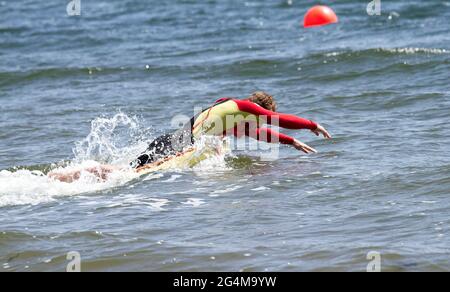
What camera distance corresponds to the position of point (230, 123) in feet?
35.1

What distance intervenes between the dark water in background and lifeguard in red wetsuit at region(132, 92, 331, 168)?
0.34 m

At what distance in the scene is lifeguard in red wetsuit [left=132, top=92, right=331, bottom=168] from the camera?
1052 centimetres

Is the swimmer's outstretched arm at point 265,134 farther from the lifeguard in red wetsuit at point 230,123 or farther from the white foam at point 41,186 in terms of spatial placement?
the white foam at point 41,186

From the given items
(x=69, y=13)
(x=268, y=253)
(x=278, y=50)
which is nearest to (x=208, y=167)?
(x=268, y=253)

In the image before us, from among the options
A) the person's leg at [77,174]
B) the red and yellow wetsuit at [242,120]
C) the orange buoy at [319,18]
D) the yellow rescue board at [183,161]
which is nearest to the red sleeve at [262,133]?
the red and yellow wetsuit at [242,120]

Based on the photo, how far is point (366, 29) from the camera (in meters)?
22.4

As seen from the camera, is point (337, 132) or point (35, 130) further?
point (35, 130)

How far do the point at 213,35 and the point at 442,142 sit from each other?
12.8 m

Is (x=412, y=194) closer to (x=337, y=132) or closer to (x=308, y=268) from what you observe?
(x=308, y=268)

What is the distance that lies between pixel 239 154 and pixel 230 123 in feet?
3.19

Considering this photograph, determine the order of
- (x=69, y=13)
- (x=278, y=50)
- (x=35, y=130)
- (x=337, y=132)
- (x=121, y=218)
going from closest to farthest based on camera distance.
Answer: (x=121, y=218) → (x=337, y=132) → (x=35, y=130) → (x=278, y=50) → (x=69, y=13)

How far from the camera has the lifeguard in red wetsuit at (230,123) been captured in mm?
10516

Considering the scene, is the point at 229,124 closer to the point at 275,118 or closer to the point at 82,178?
Result: the point at 275,118

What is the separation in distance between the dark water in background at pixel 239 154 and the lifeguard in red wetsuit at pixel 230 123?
34 cm
